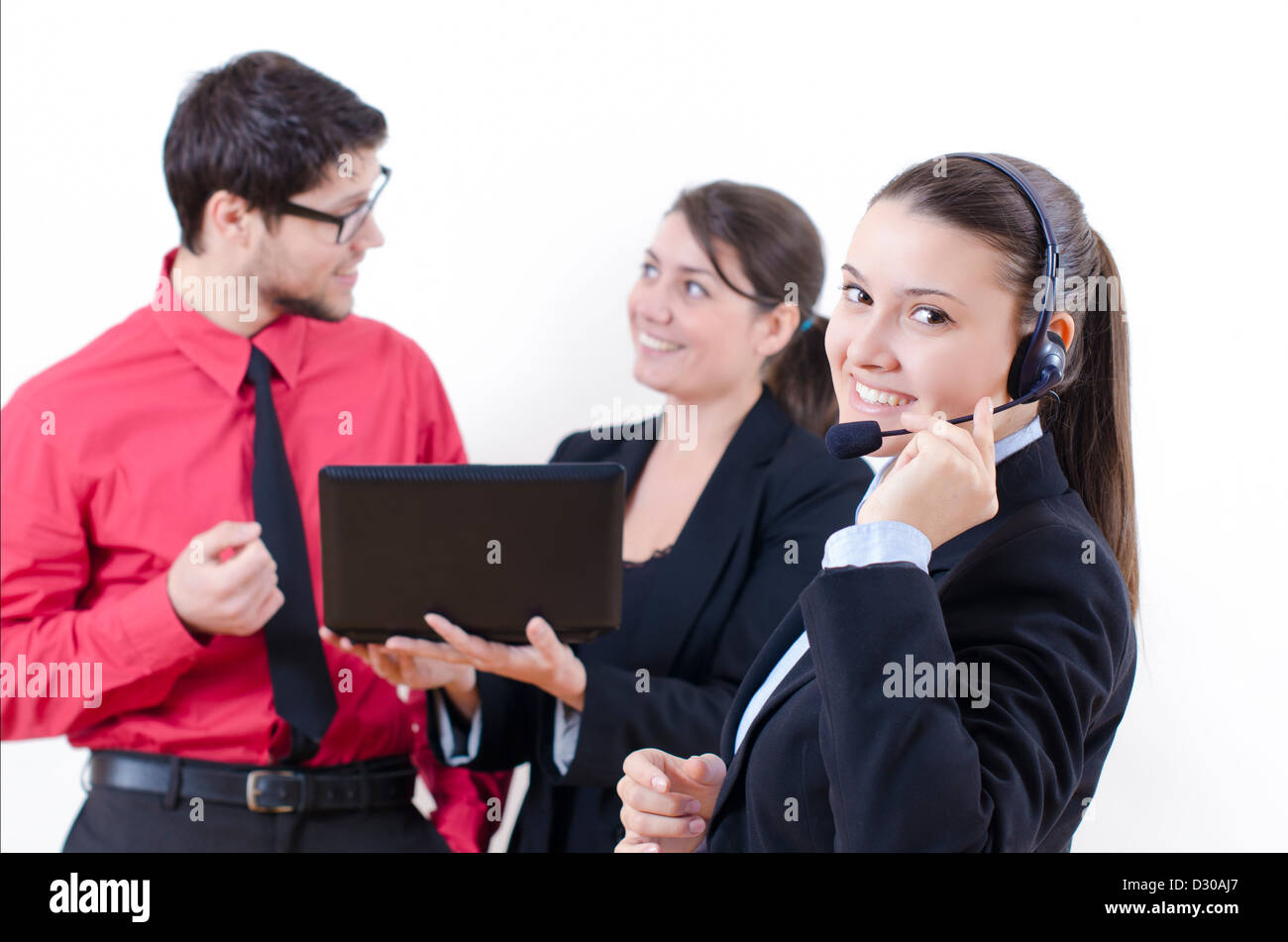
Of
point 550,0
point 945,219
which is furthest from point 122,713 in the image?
point 550,0

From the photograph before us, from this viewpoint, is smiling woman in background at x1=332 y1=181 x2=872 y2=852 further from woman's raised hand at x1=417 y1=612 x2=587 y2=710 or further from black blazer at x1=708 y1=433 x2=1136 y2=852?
black blazer at x1=708 y1=433 x2=1136 y2=852

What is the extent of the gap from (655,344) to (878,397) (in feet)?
3.87

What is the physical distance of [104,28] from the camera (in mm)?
2752

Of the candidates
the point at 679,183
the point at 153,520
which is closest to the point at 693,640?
the point at 153,520

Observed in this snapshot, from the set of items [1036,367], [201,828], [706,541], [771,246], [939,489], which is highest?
[771,246]

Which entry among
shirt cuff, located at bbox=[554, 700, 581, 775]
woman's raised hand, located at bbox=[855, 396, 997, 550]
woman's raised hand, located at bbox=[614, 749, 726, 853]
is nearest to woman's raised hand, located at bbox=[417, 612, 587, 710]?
shirt cuff, located at bbox=[554, 700, 581, 775]

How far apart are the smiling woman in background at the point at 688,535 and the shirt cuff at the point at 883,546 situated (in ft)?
2.99

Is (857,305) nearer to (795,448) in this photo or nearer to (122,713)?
(795,448)

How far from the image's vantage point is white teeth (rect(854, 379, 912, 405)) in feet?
3.84

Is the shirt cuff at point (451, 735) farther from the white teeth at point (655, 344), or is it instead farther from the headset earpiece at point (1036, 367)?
the headset earpiece at point (1036, 367)

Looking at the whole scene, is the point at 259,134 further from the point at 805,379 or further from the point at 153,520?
the point at 805,379

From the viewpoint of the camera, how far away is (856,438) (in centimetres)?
114

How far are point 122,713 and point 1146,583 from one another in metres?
2.24
